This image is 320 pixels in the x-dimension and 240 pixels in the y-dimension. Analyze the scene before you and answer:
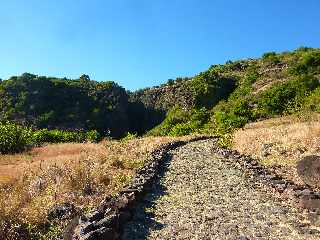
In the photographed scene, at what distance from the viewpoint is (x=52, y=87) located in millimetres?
94188

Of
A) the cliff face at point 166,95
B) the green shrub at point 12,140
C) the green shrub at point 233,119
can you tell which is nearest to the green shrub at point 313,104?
the green shrub at point 233,119

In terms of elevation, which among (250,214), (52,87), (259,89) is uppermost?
(52,87)

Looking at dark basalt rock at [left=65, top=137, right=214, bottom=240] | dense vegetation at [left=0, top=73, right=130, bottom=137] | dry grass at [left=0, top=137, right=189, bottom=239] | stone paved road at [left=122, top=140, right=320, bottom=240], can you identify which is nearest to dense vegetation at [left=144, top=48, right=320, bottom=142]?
dense vegetation at [left=0, top=73, right=130, bottom=137]

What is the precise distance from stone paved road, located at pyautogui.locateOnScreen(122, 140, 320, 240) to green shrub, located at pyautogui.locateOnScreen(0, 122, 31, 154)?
2202 cm

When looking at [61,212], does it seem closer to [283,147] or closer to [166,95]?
[283,147]

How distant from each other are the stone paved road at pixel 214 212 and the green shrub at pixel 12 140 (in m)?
22.0

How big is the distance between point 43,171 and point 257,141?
11618mm

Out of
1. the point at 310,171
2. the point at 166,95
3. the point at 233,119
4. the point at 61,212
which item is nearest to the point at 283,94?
the point at 233,119

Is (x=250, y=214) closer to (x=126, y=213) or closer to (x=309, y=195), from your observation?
(x=309, y=195)

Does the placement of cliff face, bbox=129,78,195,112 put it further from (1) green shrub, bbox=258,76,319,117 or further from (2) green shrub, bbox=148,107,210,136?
(1) green shrub, bbox=258,76,319,117

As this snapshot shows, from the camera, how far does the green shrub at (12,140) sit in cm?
3725

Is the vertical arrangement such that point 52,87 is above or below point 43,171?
above

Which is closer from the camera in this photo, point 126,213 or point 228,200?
point 126,213

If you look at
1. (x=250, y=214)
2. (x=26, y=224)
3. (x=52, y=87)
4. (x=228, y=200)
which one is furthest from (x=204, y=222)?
(x=52, y=87)
